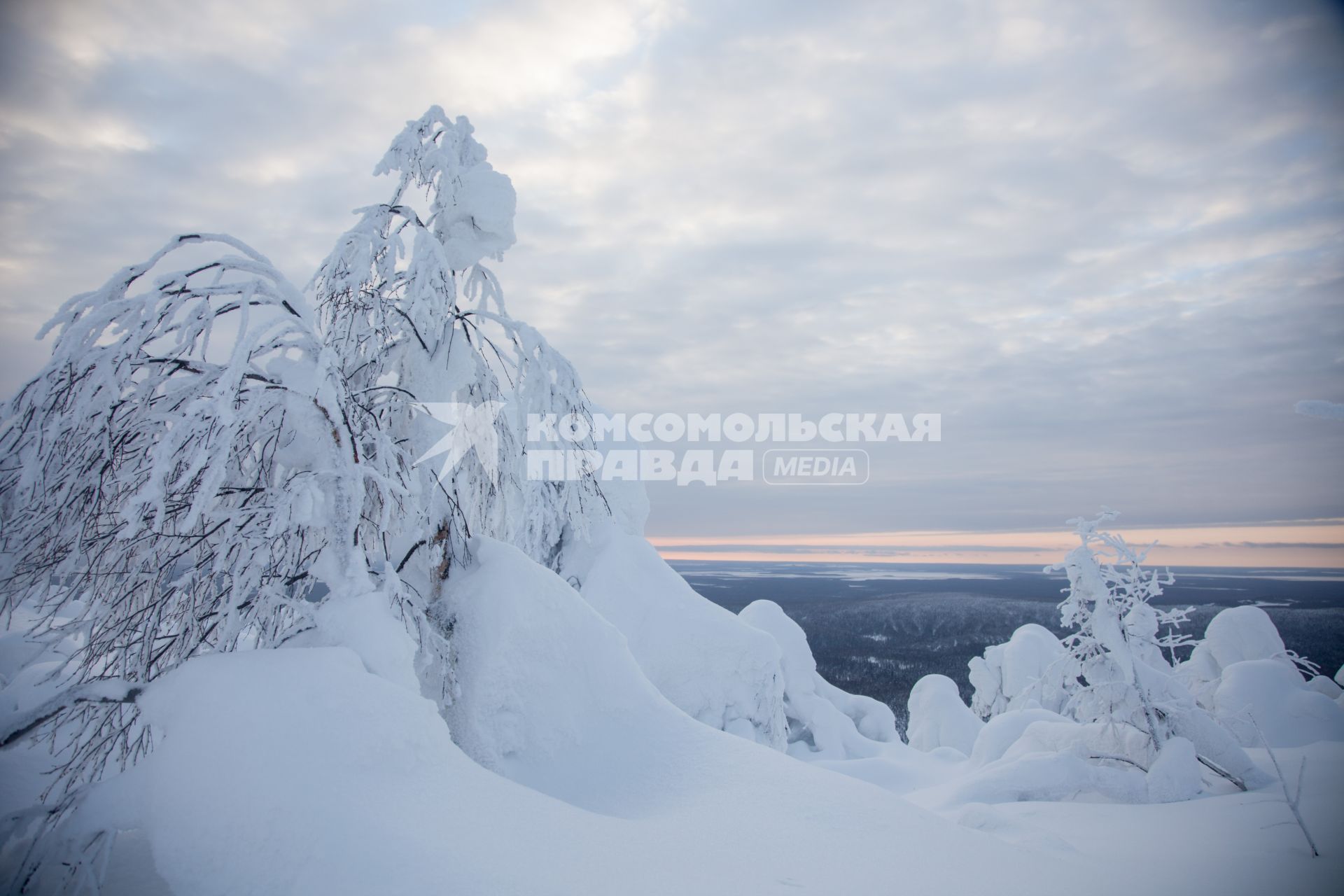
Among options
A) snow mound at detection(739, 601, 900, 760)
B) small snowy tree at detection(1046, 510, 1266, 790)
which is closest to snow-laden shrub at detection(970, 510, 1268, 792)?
small snowy tree at detection(1046, 510, 1266, 790)

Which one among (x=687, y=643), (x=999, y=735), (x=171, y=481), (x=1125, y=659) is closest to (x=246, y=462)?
(x=171, y=481)

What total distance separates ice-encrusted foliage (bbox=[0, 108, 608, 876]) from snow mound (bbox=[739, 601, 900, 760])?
1778 cm

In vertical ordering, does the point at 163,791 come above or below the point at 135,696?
below

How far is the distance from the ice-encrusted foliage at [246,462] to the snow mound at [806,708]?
17.8m

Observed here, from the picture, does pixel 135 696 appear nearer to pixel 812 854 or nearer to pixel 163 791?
pixel 163 791

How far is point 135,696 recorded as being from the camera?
368 centimetres

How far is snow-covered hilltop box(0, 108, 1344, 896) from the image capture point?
10.6 feet

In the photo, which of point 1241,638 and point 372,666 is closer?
point 372,666

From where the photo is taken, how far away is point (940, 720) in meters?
28.5

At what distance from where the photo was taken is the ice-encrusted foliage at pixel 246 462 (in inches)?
144

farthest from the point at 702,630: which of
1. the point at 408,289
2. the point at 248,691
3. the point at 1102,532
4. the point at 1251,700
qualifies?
the point at 1251,700

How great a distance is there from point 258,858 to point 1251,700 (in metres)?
21.2

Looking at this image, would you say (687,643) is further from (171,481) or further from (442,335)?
(171,481)

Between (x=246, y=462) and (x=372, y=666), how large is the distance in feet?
7.11
